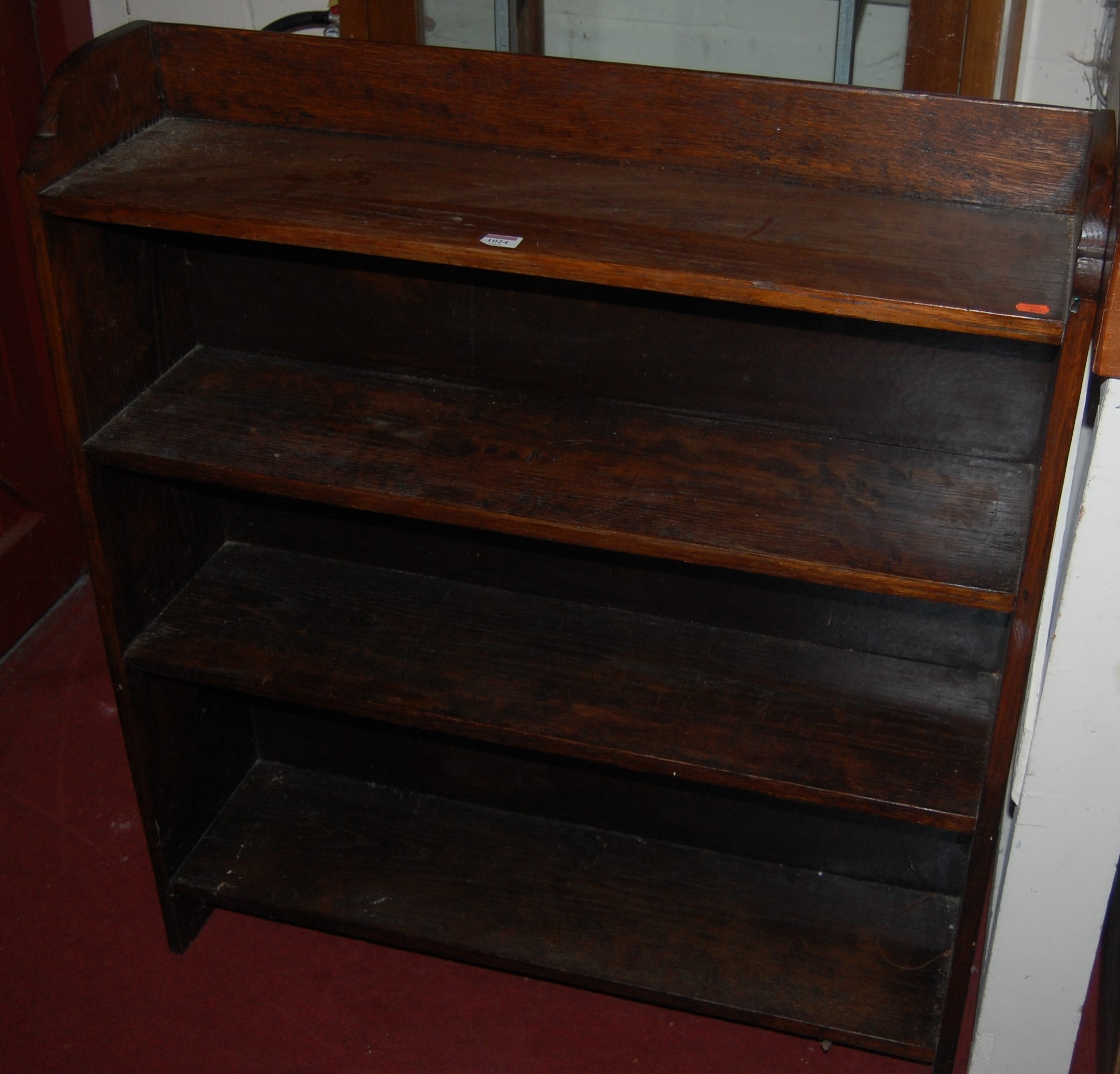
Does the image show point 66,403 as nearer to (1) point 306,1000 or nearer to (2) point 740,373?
(2) point 740,373

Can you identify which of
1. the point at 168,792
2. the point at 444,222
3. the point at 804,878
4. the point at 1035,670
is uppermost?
the point at 444,222

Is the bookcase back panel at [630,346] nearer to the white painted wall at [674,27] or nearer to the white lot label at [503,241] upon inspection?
the white lot label at [503,241]

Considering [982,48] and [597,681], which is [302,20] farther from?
[597,681]

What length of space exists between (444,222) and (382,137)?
1.11 ft

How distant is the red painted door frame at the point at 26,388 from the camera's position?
257 cm

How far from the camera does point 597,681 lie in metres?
1.87

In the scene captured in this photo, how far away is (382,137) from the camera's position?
175cm

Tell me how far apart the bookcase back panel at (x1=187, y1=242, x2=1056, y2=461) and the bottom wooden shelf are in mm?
829

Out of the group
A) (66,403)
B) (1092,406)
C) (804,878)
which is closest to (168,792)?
(66,403)

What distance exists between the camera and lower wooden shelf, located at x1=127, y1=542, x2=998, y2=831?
173cm

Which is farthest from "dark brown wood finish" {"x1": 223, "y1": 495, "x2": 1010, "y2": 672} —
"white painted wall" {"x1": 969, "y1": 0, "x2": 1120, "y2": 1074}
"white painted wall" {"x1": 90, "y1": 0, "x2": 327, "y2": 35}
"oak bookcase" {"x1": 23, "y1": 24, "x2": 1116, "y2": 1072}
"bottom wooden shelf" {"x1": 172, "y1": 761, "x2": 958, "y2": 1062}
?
"white painted wall" {"x1": 90, "y1": 0, "x2": 327, "y2": 35}

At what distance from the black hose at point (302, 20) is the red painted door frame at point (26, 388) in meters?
0.44

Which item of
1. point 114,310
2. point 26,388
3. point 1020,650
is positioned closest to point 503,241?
point 114,310

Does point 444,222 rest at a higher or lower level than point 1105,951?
higher
